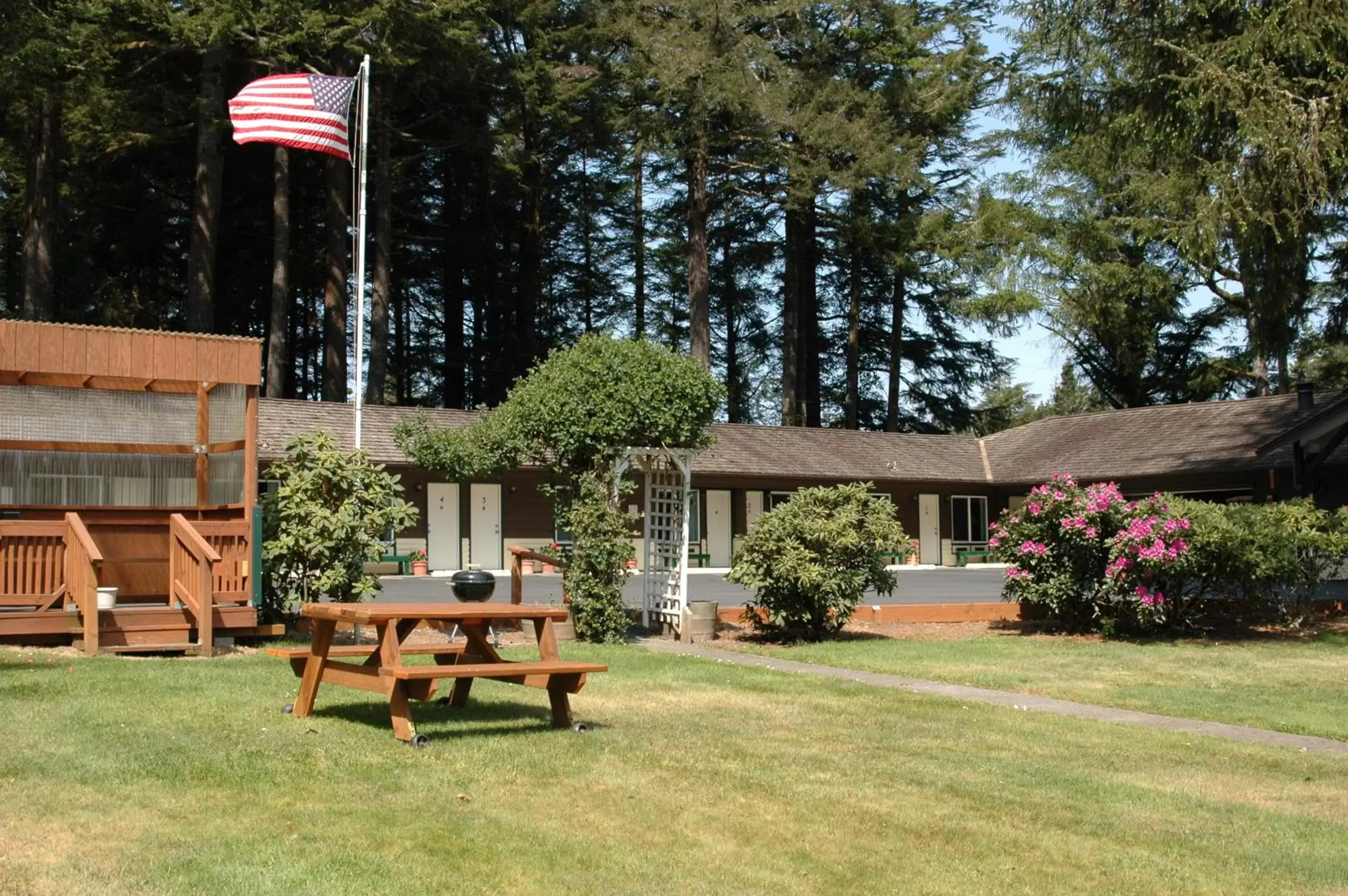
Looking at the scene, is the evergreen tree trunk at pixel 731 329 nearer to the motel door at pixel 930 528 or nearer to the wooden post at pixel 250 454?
the motel door at pixel 930 528

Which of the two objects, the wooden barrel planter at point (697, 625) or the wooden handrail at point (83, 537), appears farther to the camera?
the wooden barrel planter at point (697, 625)

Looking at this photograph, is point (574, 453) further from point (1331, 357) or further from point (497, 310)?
point (1331, 357)

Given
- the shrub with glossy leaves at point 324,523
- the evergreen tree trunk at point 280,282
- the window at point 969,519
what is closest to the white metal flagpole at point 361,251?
the shrub with glossy leaves at point 324,523

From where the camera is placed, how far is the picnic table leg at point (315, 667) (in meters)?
8.68

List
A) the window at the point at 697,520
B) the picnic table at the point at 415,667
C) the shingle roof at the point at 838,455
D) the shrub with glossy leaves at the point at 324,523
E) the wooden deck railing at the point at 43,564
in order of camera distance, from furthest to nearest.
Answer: the window at the point at 697,520, the shingle roof at the point at 838,455, the shrub with glossy leaves at the point at 324,523, the wooden deck railing at the point at 43,564, the picnic table at the point at 415,667

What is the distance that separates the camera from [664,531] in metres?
18.6

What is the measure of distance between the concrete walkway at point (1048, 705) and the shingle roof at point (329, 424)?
1680cm

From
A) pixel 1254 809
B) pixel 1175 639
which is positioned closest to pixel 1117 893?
pixel 1254 809

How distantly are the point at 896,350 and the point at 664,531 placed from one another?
34.2m

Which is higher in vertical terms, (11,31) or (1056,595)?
(11,31)

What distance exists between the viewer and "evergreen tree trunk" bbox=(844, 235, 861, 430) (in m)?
49.3

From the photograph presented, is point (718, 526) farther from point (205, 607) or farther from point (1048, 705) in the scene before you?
point (1048, 705)

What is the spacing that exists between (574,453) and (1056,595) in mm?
7010

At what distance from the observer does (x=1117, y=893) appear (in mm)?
5629
